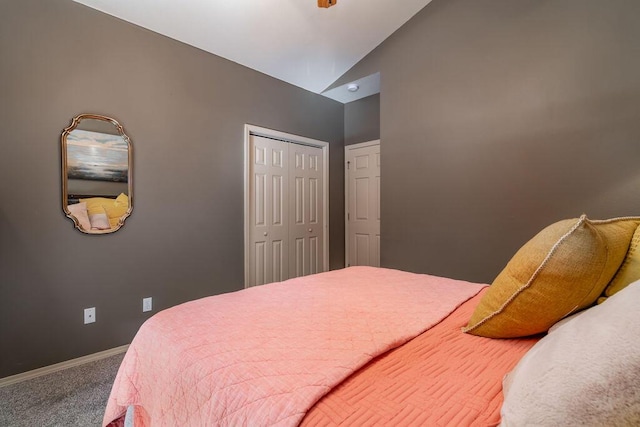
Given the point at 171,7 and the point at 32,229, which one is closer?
the point at 32,229

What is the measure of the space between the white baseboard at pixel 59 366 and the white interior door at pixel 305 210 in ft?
6.27

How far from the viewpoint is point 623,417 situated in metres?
0.43

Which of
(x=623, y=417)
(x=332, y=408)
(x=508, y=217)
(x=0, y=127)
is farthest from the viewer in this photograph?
(x=508, y=217)

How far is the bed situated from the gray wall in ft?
10.3

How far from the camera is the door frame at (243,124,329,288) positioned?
3.28m

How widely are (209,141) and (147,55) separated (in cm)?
84

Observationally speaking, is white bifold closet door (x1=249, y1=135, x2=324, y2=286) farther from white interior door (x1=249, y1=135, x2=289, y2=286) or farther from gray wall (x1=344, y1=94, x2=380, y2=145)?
gray wall (x1=344, y1=94, x2=380, y2=145)

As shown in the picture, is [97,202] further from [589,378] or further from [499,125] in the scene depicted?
[499,125]

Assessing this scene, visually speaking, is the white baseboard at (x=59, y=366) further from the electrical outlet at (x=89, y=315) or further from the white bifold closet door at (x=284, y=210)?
the white bifold closet door at (x=284, y=210)

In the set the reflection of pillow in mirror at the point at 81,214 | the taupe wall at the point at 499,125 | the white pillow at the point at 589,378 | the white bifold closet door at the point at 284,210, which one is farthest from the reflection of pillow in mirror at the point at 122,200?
the white pillow at the point at 589,378

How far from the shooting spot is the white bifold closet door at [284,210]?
136 inches

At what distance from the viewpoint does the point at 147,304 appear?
264 cm

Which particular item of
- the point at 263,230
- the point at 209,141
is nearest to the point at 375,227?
the point at 263,230

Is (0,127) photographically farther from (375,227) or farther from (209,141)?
(375,227)
